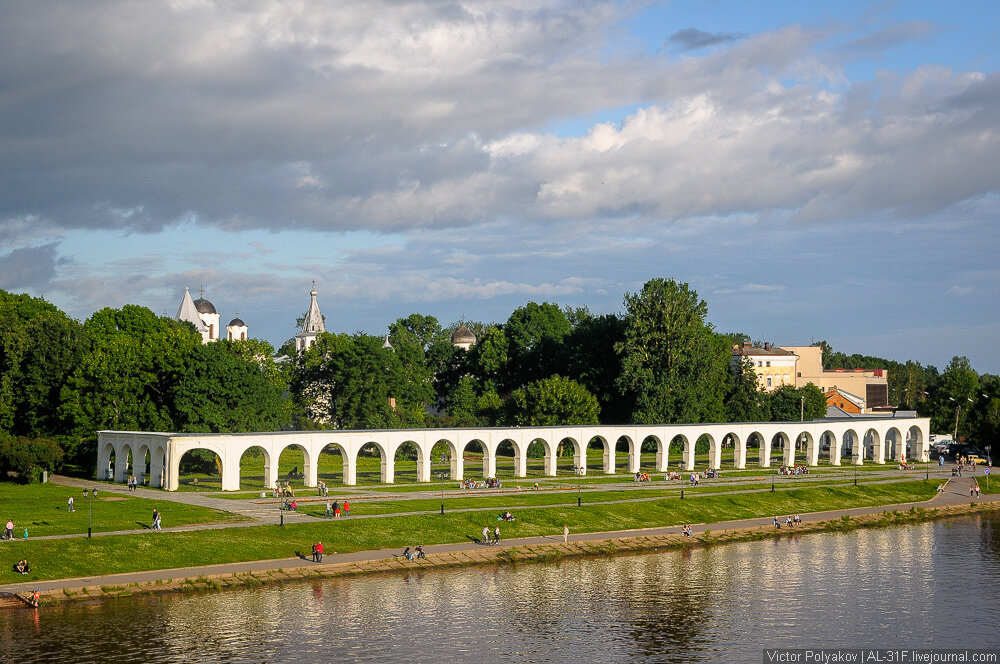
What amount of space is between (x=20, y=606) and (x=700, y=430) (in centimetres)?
6821

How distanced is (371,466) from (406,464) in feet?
22.8

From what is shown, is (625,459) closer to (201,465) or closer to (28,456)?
(201,465)

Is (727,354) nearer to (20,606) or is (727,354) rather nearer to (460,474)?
(460,474)

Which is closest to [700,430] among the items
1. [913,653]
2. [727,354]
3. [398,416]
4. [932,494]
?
[932,494]

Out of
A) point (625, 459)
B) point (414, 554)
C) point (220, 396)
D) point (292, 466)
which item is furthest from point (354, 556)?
point (625, 459)

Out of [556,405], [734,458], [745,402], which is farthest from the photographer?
[745,402]

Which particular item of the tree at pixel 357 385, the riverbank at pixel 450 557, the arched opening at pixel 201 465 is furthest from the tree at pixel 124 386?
the riverbank at pixel 450 557

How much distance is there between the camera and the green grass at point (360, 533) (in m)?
50.6

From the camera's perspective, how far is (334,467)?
10006cm

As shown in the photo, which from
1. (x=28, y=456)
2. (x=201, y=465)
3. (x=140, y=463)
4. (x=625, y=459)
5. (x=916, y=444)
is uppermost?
(x=916, y=444)

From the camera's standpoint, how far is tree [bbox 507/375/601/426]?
363 ft

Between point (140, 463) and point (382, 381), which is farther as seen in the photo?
point (382, 381)

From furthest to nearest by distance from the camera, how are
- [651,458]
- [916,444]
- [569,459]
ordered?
[916,444] < [569,459] < [651,458]

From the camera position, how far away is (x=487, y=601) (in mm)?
48250
